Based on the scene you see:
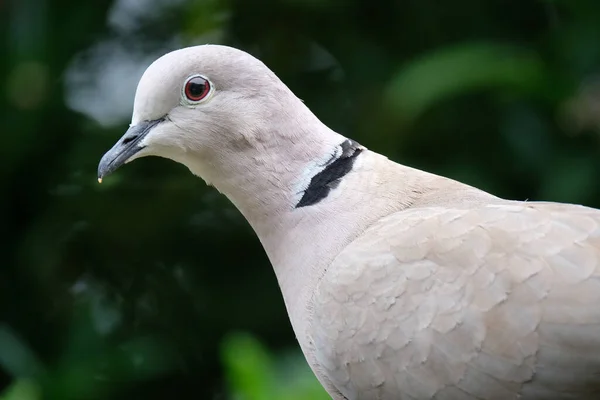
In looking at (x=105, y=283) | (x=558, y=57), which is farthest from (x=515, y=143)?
(x=105, y=283)

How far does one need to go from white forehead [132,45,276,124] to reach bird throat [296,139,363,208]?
0.22 m

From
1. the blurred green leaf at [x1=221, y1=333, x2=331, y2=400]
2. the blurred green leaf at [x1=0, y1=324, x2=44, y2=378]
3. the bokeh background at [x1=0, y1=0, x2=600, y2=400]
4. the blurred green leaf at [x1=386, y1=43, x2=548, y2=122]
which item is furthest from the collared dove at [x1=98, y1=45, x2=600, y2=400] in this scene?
the blurred green leaf at [x1=0, y1=324, x2=44, y2=378]

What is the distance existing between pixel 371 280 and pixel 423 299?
0.11 metres

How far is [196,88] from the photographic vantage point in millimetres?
1839

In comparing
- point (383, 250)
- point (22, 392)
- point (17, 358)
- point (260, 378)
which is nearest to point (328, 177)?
point (383, 250)

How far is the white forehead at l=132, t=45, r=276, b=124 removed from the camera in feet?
5.94

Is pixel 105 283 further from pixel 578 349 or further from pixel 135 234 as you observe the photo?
pixel 578 349

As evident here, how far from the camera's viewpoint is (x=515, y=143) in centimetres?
350

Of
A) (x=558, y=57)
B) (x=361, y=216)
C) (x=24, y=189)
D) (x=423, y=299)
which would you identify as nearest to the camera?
(x=423, y=299)

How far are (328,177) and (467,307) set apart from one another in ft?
1.50

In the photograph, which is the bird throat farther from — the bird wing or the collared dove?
the bird wing

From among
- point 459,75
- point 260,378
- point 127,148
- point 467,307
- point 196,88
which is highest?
point 459,75

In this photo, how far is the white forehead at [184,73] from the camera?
181 cm

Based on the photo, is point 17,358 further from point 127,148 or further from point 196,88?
point 196,88
